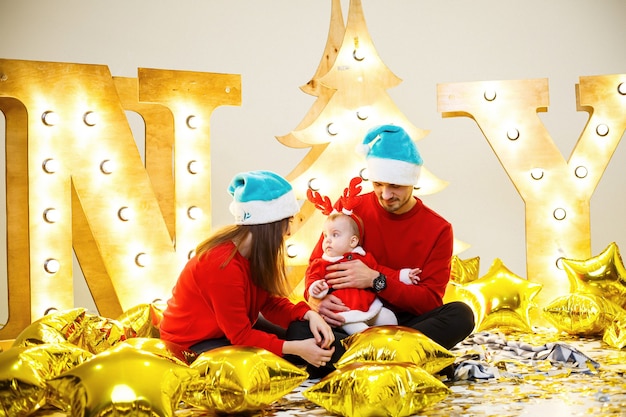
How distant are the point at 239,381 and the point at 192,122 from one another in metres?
1.53

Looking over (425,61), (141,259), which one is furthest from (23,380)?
(425,61)

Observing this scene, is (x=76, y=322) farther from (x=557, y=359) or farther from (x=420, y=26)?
(x=420, y=26)

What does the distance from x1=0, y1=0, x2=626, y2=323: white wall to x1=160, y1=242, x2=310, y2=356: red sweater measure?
2304mm

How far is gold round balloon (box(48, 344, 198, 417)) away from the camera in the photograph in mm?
1926

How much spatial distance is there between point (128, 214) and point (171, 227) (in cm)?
73

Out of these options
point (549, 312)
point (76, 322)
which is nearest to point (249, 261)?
point (76, 322)

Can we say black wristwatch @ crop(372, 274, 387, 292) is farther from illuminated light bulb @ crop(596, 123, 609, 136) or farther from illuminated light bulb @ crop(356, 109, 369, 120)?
illuminated light bulb @ crop(596, 123, 609, 136)

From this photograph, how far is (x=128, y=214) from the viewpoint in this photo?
3293 millimetres

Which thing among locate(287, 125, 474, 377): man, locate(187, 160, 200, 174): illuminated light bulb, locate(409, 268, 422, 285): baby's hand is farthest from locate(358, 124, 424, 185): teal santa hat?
locate(187, 160, 200, 174): illuminated light bulb

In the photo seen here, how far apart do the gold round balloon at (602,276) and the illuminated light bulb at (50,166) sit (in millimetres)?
2230

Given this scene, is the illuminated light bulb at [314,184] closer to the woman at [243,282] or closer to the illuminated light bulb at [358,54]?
the illuminated light bulb at [358,54]

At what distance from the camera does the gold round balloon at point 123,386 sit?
6.32ft

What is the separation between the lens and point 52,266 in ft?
10.4

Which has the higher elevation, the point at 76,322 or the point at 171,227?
the point at 171,227
